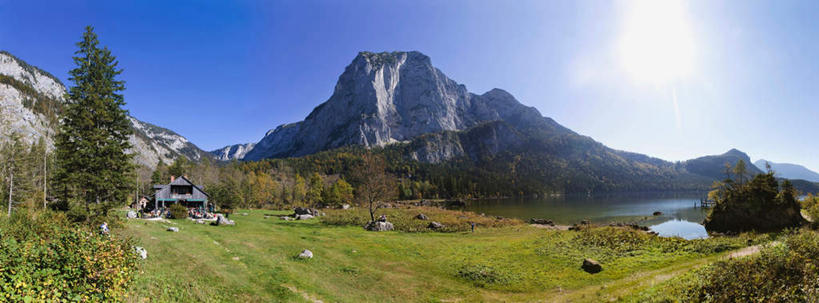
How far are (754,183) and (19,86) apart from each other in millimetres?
300332

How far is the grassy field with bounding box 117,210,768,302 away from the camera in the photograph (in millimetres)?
13820

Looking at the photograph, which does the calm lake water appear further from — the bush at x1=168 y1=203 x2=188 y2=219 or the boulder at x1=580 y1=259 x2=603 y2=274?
the bush at x1=168 y1=203 x2=188 y2=219

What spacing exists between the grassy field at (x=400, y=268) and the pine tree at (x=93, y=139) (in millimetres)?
4691

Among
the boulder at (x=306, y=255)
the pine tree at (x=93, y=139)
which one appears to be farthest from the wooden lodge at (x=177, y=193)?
the boulder at (x=306, y=255)

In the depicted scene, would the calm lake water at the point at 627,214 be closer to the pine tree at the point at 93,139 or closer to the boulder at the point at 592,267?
the boulder at the point at 592,267

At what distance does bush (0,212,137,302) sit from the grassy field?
6.44 feet

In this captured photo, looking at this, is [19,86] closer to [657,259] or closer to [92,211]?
[92,211]

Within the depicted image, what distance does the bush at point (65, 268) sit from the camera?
6.36 meters

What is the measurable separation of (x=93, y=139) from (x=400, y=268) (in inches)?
1070

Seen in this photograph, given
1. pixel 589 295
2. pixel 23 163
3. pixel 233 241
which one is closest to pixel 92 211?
pixel 233 241

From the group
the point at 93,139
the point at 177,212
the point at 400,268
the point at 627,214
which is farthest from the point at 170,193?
the point at 627,214

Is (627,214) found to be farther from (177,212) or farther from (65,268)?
(65,268)

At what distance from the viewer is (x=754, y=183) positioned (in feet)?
121

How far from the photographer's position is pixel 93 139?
2355cm
